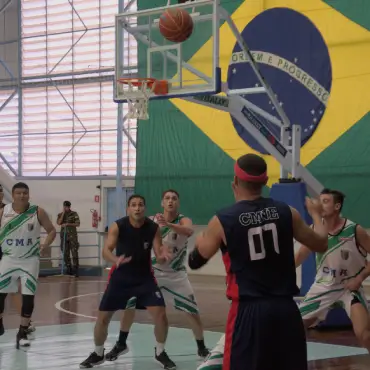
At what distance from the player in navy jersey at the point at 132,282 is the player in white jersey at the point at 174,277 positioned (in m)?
0.32

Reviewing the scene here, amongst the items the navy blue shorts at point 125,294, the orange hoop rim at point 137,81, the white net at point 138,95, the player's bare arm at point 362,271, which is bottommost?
the navy blue shorts at point 125,294

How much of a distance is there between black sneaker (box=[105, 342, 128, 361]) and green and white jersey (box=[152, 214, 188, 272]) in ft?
3.56

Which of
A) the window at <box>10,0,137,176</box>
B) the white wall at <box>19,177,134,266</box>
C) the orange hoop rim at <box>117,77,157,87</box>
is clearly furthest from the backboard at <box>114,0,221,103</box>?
the window at <box>10,0,137,176</box>

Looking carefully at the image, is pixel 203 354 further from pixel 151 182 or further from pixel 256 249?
pixel 151 182

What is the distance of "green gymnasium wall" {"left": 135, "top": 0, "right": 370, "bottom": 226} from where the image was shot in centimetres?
1753

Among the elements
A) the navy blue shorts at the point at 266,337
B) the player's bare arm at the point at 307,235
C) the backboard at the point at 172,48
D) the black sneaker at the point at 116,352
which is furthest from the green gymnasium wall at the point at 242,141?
the navy blue shorts at the point at 266,337

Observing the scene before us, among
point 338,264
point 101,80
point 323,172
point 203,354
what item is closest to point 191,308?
point 203,354

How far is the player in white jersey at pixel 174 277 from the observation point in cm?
949

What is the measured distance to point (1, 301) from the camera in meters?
10.6

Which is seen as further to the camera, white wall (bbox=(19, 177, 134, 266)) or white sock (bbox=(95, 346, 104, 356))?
white wall (bbox=(19, 177, 134, 266))

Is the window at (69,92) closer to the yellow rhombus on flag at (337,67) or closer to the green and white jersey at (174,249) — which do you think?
the yellow rhombus on flag at (337,67)

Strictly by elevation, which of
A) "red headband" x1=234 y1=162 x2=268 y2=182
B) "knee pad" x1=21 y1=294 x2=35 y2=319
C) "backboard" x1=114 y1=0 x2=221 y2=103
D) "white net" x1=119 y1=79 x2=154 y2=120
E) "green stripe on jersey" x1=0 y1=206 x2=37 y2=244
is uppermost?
"backboard" x1=114 y1=0 x2=221 y2=103

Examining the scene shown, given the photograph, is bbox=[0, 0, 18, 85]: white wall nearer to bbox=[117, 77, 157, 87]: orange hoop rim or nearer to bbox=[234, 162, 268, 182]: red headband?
bbox=[117, 77, 157, 87]: orange hoop rim

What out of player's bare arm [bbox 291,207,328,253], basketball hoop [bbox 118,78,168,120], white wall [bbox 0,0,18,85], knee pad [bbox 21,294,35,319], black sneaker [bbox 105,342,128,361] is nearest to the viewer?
player's bare arm [bbox 291,207,328,253]
